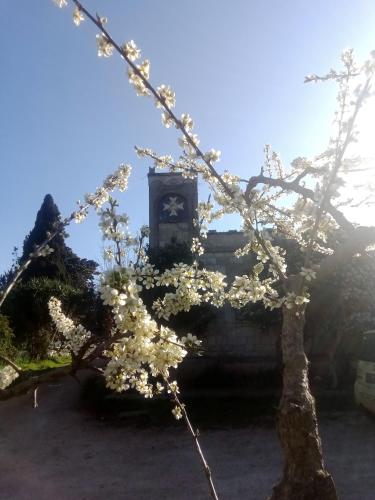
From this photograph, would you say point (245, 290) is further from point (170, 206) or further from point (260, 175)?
point (170, 206)

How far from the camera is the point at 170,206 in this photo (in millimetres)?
23953

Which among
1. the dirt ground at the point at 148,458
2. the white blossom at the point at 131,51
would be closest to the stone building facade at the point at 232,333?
the dirt ground at the point at 148,458

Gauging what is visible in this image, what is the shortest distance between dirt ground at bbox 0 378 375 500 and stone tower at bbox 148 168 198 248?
470 inches

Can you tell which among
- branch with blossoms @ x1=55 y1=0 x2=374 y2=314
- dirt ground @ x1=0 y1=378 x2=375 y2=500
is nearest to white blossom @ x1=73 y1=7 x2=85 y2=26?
branch with blossoms @ x1=55 y1=0 x2=374 y2=314

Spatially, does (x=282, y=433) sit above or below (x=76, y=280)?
below

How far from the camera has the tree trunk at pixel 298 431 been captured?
346cm

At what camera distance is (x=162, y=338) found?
2527 mm

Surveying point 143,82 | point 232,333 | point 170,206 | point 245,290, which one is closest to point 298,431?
point 245,290

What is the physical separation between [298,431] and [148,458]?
5.31 metres

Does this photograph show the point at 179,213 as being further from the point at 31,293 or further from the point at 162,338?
the point at 162,338

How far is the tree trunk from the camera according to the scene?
11.4 feet

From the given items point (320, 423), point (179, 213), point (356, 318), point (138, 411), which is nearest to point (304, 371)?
point (320, 423)

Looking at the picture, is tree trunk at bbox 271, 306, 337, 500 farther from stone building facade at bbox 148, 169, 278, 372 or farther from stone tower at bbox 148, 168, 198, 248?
stone tower at bbox 148, 168, 198, 248

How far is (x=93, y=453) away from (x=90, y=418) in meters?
2.62
